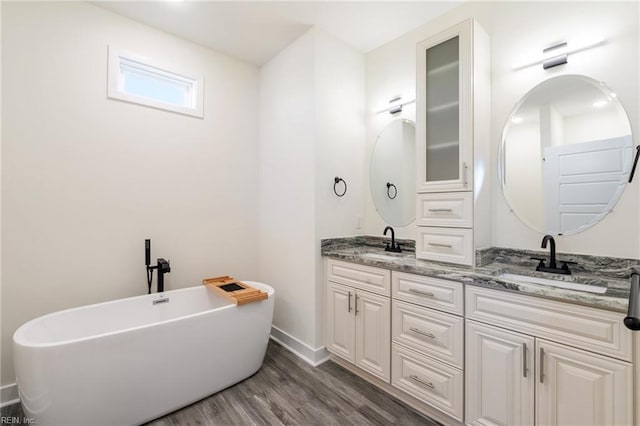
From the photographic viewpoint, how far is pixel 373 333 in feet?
6.80

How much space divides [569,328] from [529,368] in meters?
0.28

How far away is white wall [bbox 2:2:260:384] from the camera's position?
6.33 ft

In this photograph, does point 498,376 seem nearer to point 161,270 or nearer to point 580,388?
point 580,388

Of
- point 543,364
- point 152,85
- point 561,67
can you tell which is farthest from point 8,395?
point 561,67

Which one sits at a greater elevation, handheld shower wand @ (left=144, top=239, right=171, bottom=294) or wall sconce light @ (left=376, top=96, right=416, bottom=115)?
wall sconce light @ (left=376, top=96, right=416, bottom=115)

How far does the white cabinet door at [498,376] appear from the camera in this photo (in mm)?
1366

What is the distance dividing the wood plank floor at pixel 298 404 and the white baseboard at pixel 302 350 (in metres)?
0.14

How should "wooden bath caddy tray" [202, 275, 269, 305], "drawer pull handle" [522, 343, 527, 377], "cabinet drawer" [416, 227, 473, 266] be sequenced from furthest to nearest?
1. "wooden bath caddy tray" [202, 275, 269, 305]
2. "cabinet drawer" [416, 227, 473, 266]
3. "drawer pull handle" [522, 343, 527, 377]

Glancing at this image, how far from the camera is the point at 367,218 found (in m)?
2.89

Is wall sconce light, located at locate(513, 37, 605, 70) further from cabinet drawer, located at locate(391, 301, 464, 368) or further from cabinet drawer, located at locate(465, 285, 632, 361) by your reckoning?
cabinet drawer, located at locate(391, 301, 464, 368)

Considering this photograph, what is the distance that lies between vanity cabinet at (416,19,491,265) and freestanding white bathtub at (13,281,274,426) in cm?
145

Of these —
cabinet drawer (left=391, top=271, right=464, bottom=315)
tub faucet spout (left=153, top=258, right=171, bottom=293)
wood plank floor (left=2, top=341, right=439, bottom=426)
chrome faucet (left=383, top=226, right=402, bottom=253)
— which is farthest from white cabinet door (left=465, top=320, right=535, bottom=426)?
tub faucet spout (left=153, top=258, right=171, bottom=293)

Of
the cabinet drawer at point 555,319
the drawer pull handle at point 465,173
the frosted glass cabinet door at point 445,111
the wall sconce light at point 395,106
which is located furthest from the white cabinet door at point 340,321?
the wall sconce light at point 395,106

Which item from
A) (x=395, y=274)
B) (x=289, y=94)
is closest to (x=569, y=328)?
(x=395, y=274)
